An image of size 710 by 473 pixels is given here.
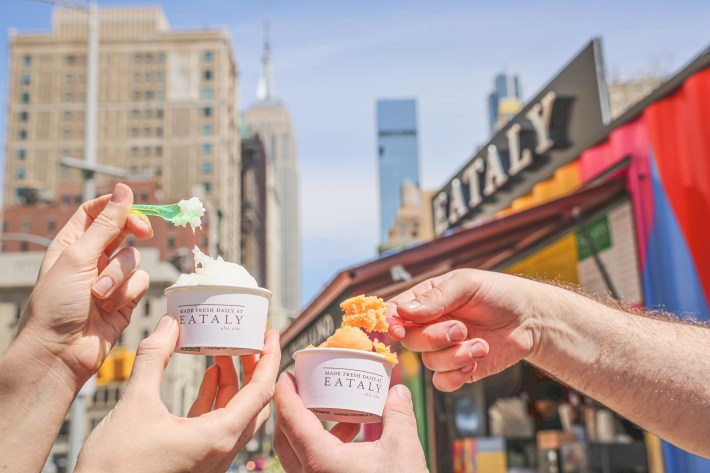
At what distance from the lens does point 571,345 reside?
2.69 meters

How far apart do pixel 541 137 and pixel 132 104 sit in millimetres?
98922

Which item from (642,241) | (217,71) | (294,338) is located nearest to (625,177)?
(642,241)

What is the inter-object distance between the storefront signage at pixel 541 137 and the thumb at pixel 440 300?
5.27 m

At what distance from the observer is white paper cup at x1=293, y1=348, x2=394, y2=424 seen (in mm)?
2191

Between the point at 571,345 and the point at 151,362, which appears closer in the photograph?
the point at 151,362

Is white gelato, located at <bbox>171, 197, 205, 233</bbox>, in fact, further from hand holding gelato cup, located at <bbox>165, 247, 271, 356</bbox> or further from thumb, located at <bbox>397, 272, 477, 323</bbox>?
thumb, located at <bbox>397, 272, 477, 323</bbox>

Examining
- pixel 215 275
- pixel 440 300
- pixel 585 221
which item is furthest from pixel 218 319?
pixel 585 221

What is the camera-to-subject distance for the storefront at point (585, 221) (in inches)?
218

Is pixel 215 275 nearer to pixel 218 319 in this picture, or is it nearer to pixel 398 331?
pixel 218 319

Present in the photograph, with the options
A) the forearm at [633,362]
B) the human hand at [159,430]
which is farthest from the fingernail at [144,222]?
the forearm at [633,362]

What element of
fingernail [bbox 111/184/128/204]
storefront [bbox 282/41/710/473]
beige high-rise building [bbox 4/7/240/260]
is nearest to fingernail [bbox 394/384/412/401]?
fingernail [bbox 111/184/128/204]

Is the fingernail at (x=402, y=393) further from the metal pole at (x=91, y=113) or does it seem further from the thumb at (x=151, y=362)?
the metal pole at (x=91, y=113)

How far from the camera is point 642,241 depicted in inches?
234

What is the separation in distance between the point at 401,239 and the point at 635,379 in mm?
16399
